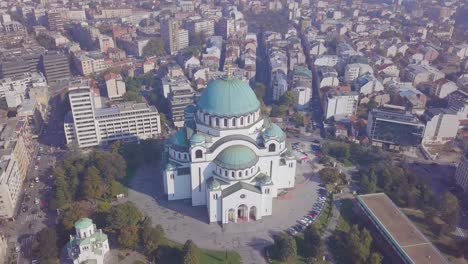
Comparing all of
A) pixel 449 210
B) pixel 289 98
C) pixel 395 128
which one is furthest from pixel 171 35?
pixel 449 210

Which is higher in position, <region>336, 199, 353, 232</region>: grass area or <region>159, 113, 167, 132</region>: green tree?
<region>159, 113, 167, 132</region>: green tree

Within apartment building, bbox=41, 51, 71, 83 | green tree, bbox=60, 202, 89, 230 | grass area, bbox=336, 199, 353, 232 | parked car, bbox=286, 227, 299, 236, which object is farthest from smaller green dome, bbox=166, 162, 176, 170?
apartment building, bbox=41, 51, 71, 83

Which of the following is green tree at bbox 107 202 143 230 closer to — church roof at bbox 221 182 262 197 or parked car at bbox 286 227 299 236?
church roof at bbox 221 182 262 197

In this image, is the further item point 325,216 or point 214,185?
point 325,216

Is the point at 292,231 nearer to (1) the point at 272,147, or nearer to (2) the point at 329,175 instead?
(1) the point at 272,147

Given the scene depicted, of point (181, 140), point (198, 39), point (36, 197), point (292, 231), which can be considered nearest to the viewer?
point (292, 231)

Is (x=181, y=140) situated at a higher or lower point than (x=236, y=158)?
higher
